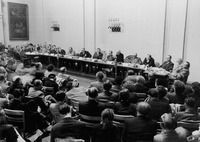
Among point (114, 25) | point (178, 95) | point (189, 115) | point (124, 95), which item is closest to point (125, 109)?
point (124, 95)

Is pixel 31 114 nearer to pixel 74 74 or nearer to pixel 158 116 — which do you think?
pixel 158 116

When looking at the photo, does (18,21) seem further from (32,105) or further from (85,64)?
(32,105)

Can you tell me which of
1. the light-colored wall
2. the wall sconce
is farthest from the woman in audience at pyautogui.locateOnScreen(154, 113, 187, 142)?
the wall sconce

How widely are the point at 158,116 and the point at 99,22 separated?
34.2 feet

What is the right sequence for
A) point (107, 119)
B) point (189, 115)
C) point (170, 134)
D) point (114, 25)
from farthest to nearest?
point (114, 25) < point (189, 115) < point (107, 119) < point (170, 134)

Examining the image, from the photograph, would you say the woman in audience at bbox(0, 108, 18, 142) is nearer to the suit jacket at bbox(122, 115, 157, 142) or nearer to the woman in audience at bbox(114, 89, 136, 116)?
the suit jacket at bbox(122, 115, 157, 142)

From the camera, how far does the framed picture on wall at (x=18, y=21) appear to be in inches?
644

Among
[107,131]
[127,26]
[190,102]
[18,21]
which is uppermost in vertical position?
[18,21]

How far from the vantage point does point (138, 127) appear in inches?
116

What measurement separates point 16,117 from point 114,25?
986 cm

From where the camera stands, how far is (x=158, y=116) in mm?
3793

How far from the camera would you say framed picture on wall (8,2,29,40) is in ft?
53.7

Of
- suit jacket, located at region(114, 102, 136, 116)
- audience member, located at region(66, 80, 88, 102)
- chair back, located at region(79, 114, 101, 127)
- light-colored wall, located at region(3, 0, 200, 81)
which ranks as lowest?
chair back, located at region(79, 114, 101, 127)

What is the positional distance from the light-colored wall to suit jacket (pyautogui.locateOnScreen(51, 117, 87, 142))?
26.5ft
